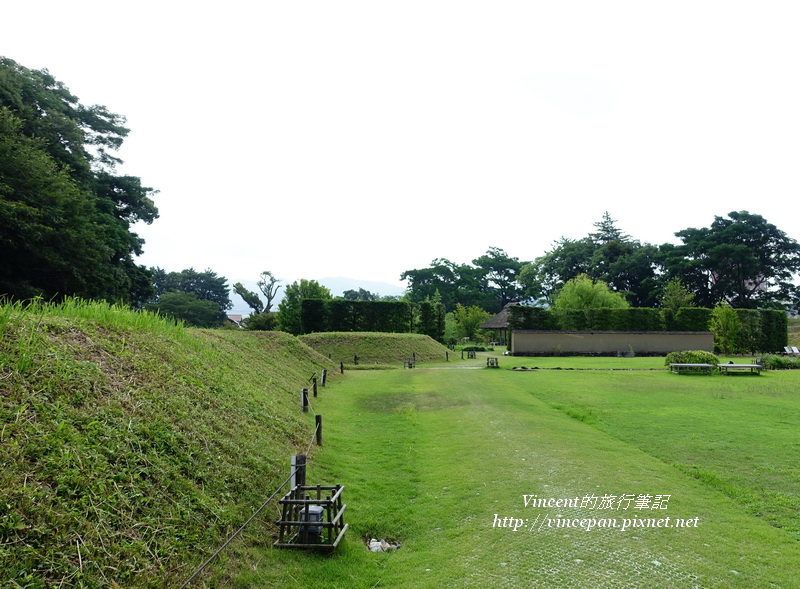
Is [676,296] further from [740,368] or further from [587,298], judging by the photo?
[740,368]

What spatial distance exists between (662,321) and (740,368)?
20.7m

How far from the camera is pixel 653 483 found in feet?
22.8

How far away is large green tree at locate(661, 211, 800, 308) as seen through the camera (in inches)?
2290

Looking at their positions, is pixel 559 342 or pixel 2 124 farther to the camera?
pixel 559 342

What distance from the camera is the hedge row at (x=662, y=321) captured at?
43.3 m

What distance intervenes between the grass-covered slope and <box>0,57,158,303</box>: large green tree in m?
14.8

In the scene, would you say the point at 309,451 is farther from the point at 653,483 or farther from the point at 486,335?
the point at 486,335

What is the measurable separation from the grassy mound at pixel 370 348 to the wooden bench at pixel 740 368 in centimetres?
1762

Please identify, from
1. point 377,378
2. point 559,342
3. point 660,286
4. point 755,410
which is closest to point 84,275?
point 377,378

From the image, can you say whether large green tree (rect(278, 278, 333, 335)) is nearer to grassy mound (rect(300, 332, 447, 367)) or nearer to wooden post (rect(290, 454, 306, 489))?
grassy mound (rect(300, 332, 447, 367))

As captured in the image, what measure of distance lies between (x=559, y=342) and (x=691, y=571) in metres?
38.1

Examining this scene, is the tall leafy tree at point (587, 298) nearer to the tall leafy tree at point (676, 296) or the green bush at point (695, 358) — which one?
the tall leafy tree at point (676, 296)

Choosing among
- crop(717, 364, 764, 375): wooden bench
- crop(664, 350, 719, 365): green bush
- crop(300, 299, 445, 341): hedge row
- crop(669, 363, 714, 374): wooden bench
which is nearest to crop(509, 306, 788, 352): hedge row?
crop(300, 299, 445, 341): hedge row

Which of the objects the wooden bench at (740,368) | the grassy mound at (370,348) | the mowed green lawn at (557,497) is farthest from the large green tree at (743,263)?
the mowed green lawn at (557,497)
